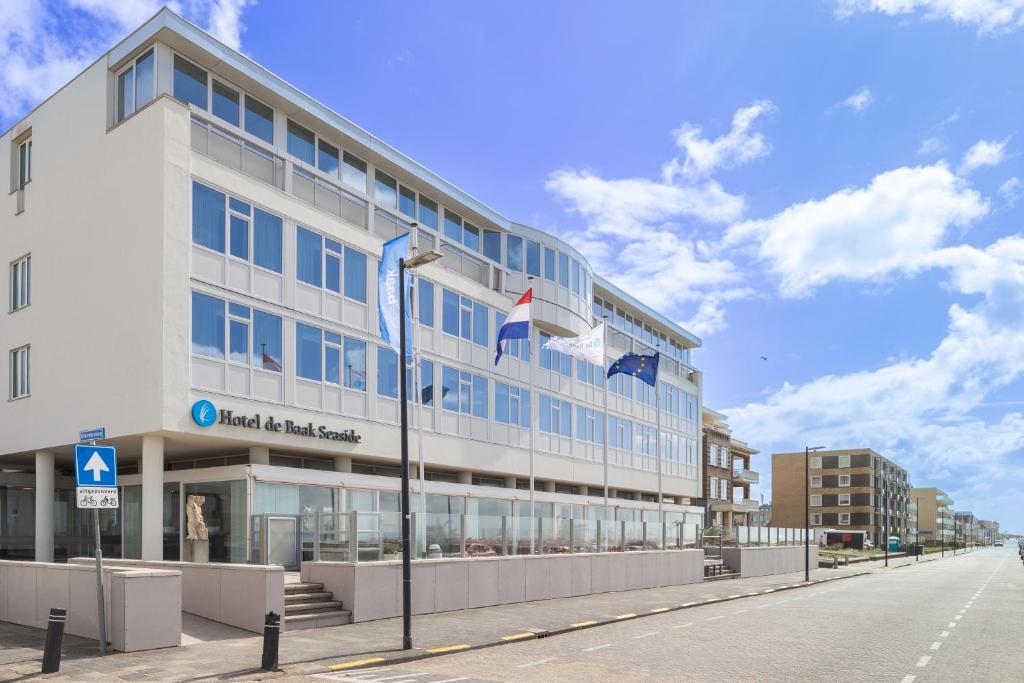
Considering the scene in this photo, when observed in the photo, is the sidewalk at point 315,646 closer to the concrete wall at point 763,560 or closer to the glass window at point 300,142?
the glass window at point 300,142

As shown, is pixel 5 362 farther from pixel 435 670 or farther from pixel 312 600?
pixel 435 670

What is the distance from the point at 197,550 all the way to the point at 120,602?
1039 cm

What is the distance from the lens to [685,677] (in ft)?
46.6

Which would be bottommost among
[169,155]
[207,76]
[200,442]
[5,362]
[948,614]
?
[948,614]

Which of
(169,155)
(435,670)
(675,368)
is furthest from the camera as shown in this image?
(675,368)

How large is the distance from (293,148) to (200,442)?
9.93 meters

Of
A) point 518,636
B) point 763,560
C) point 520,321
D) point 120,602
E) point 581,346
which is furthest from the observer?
point 763,560

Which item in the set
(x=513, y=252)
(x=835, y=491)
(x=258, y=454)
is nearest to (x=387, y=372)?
(x=258, y=454)

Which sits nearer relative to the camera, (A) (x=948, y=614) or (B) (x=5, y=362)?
(A) (x=948, y=614)

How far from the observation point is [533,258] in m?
41.8

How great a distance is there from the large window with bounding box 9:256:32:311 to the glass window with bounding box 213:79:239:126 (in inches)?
332

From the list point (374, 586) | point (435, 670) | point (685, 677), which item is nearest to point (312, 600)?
point (374, 586)

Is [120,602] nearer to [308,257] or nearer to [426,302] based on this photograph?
[308,257]

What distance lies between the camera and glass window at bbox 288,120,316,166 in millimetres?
30141
